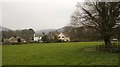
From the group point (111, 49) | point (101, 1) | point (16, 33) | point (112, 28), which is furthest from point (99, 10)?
point (16, 33)

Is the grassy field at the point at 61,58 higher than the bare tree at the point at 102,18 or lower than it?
lower

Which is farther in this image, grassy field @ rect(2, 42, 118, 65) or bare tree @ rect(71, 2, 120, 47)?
bare tree @ rect(71, 2, 120, 47)

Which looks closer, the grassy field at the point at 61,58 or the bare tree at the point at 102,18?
the grassy field at the point at 61,58

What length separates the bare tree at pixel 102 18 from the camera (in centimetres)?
2828

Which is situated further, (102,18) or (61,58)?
(102,18)

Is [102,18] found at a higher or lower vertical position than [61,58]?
higher

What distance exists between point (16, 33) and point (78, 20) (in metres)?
92.7

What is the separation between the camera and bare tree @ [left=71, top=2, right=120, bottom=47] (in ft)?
92.8

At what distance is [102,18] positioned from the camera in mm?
29125

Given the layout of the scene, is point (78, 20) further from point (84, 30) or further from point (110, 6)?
point (110, 6)

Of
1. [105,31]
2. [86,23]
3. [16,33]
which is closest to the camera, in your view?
[105,31]

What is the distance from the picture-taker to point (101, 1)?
29.6 meters

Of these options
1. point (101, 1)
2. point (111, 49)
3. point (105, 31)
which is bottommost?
point (111, 49)

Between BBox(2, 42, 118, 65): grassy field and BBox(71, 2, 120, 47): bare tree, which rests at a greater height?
BBox(71, 2, 120, 47): bare tree
